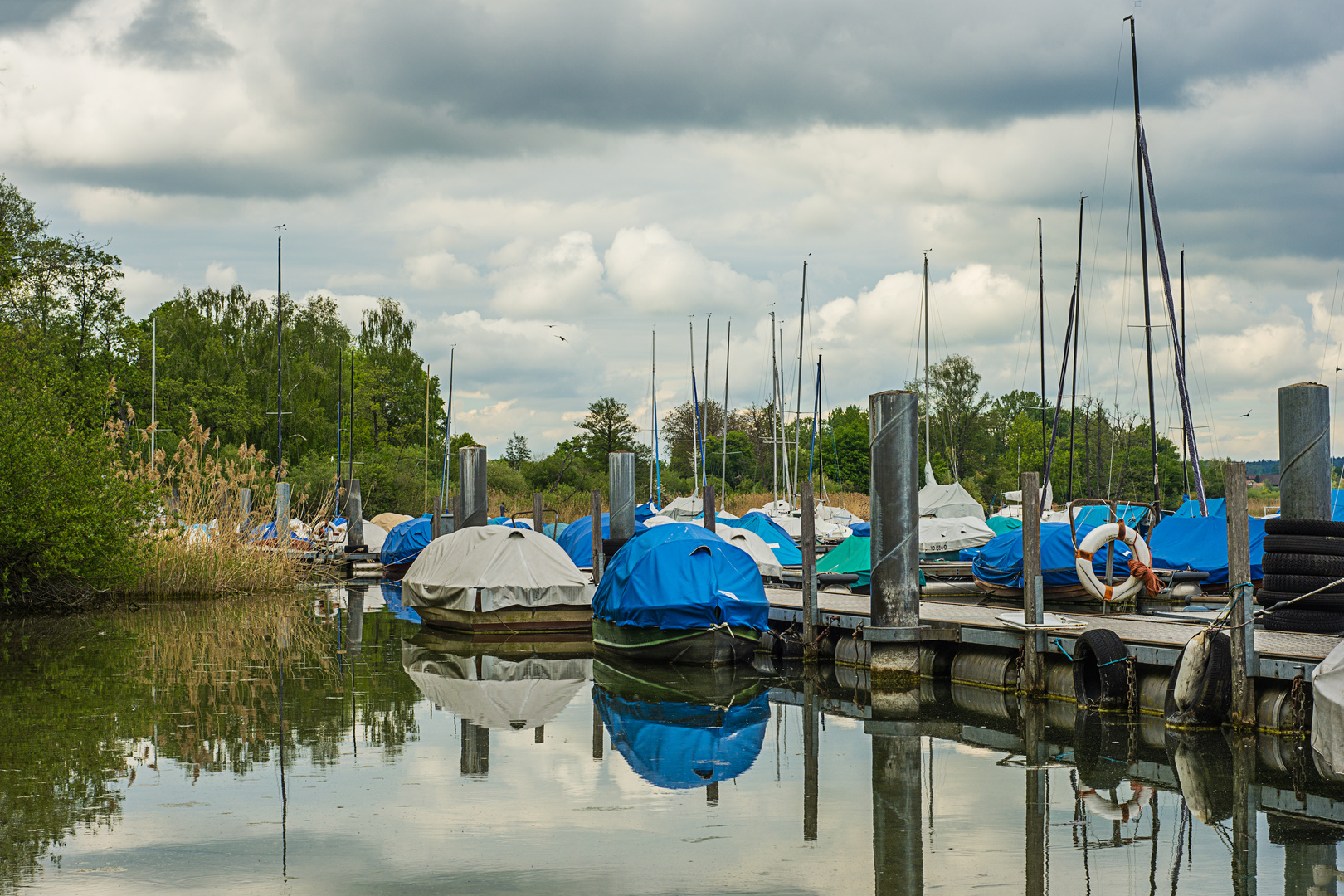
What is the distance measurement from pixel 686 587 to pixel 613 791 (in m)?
7.42

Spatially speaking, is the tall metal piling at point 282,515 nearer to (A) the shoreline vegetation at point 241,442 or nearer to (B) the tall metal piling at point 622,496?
(A) the shoreline vegetation at point 241,442

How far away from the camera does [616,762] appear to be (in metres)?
11.1

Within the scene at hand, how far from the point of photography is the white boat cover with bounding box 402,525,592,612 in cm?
2134

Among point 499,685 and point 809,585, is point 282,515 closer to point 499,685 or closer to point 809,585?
point 499,685

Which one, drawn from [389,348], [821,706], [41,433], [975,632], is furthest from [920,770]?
[389,348]

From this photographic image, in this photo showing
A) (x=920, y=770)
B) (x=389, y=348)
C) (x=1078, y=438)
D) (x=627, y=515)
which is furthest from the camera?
(x=1078, y=438)

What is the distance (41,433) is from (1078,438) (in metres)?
71.1

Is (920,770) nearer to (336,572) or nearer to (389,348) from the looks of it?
(336,572)

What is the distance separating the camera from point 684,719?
1331 cm

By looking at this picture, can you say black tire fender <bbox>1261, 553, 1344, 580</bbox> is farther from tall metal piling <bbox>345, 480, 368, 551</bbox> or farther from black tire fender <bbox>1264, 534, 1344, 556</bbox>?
tall metal piling <bbox>345, 480, 368, 551</bbox>

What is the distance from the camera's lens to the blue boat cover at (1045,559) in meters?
19.0

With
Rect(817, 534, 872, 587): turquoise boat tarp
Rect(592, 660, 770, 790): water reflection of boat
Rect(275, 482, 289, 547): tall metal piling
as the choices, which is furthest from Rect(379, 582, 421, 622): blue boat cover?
Rect(592, 660, 770, 790): water reflection of boat

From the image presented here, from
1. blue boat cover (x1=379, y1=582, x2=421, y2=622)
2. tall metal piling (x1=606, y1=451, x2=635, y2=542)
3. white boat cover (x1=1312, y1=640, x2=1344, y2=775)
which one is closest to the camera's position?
white boat cover (x1=1312, y1=640, x2=1344, y2=775)

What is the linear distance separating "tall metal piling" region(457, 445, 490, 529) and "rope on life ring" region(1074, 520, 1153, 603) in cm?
1380
